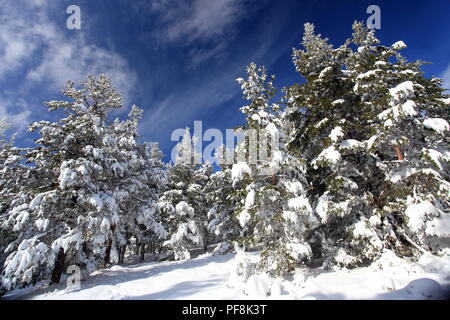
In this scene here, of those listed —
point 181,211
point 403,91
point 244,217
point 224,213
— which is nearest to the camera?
point 403,91

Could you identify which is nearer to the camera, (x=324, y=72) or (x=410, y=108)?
(x=410, y=108)

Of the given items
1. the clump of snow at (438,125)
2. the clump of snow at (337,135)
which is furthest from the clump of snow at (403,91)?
the clump of snow at (337,135)

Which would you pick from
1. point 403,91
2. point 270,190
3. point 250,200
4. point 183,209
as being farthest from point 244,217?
point 183,209

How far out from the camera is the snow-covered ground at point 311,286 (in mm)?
6518

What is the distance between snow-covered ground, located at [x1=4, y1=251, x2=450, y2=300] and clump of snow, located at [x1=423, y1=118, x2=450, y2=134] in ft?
15.1

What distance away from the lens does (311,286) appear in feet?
24.1

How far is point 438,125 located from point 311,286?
735 cm

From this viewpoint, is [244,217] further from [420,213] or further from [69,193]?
[69,193]

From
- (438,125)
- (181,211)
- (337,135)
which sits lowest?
(181,211)

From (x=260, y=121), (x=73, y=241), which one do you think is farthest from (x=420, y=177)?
(x=73, y=241)

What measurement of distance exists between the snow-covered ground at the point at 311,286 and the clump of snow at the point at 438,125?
4.62 meters

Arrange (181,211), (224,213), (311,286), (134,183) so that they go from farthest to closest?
(224,213) < (181,211) < (134,183) < (311,286)

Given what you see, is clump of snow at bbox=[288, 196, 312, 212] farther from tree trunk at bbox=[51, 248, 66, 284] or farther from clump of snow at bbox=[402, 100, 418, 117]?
tree trunk at bbox=[51, 248, 66, 284]
